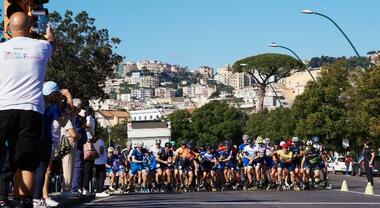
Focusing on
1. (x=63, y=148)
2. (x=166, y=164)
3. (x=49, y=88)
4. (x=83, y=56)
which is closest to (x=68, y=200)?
(x=63, y=148)

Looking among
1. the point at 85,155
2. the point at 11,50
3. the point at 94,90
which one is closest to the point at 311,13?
the point at 94,90

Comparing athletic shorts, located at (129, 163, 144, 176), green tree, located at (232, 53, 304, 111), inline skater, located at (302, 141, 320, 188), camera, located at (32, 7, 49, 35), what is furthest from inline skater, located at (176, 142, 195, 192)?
green tree, located at (232, 53, 304, 111)

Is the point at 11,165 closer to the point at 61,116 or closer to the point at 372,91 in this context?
the point at 61,116

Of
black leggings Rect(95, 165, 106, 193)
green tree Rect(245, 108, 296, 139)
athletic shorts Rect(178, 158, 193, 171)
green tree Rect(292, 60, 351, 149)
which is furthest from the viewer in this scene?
green tree Rect(245, 108, 296, 139)

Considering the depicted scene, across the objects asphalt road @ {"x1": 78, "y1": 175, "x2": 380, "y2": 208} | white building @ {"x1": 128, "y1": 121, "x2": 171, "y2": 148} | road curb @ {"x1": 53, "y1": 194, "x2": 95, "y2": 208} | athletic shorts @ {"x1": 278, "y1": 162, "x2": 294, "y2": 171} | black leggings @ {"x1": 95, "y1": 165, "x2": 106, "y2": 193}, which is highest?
white building @ {"x1": 128, "y1": 121, "x2": 171, "y2": 148}

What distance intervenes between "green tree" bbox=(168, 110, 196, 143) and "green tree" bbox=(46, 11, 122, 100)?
2619 inches

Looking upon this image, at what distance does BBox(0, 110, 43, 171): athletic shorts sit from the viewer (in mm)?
7047

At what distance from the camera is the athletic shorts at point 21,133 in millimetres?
7047

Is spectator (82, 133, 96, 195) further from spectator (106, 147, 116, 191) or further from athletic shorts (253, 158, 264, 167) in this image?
athletic shorts (253, 158, 264, 167)

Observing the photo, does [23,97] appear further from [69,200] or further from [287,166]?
[287,166]

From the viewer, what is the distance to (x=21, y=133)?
705cm

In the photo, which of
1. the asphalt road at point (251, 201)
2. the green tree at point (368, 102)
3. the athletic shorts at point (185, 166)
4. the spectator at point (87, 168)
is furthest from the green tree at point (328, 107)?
the spectator at point (87, 168)

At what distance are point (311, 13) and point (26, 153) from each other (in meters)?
35.9

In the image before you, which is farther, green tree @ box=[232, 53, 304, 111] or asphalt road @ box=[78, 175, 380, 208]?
green tree @ box=[232, 53, 304, 111]
